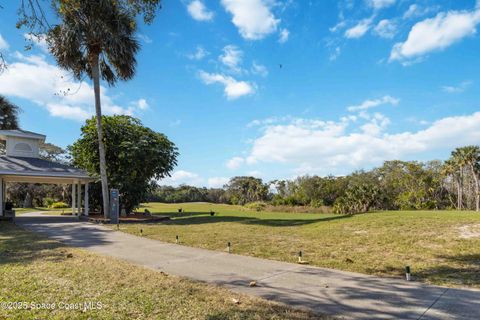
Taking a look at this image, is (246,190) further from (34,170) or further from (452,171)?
(34,170)

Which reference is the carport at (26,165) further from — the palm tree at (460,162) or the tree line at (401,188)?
→ the palm tree at (460,162)

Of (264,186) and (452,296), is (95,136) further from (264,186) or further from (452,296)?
(264,186)

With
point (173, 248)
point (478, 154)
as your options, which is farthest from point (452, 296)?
point (478, 154)

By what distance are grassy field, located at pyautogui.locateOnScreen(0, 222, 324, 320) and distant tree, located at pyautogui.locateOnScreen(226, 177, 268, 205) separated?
6079 cm

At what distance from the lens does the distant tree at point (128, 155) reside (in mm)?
20250

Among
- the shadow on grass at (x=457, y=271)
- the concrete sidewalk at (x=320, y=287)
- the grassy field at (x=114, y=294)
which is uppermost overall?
the grassy field at (x=114, y=294)

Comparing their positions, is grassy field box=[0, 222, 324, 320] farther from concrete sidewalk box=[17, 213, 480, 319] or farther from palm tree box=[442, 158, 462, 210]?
palm tree box=[442, 158, 462, 210]

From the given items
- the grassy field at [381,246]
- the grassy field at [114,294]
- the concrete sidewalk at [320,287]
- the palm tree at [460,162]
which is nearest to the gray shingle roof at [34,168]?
the grassy field at [381,246]

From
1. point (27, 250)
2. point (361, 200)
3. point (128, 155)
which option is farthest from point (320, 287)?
point (361, 200)

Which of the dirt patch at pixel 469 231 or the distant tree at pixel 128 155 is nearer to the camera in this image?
the dirt patch at pixel 469 231

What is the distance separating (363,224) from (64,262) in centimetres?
1062

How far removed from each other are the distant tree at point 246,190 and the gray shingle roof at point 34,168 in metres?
48.0

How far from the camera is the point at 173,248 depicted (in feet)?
30.5

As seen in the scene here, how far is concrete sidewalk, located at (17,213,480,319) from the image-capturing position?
4.30 metres
